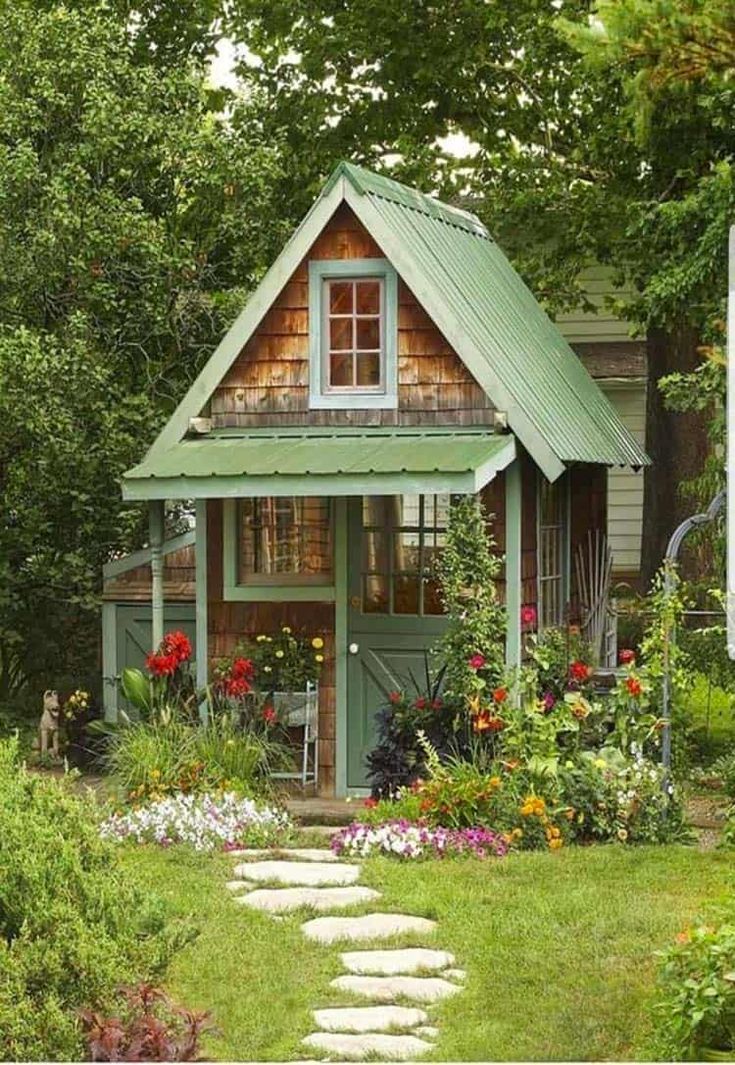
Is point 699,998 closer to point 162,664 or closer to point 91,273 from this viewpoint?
point 162,664

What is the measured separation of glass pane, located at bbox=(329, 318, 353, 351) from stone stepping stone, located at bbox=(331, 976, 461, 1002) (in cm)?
689

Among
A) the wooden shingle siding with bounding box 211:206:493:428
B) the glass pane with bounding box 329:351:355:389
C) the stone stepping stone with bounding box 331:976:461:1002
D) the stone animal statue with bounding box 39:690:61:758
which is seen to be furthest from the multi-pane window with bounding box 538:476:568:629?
the stone stepping stone with bounding box 331:976:461:1002

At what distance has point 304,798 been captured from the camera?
14.0 metres

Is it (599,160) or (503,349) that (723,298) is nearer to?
(503,349)

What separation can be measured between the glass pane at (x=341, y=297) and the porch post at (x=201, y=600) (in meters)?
1.87

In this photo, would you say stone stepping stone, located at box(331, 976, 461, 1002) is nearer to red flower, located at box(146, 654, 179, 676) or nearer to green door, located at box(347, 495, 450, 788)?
red flower, located at box(146, 654, 179, 676)

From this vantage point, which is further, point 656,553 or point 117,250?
point 656,553

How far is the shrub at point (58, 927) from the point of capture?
6.61 metres

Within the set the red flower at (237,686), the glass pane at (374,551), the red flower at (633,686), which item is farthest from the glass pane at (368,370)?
the red flower at (633,686)

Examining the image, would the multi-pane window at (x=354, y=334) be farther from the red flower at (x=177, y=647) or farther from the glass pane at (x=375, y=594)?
the red flower at (x=177, y=647)

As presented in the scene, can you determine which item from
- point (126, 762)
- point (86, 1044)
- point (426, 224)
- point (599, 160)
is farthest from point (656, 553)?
point (86, 1044)

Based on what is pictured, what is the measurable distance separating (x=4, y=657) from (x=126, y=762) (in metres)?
5.65

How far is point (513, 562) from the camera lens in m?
13.4

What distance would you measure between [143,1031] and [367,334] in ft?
26.8
